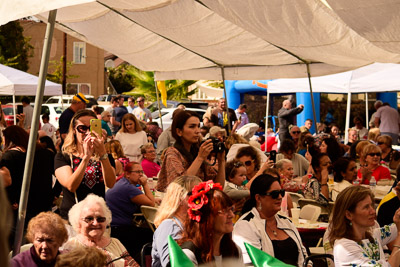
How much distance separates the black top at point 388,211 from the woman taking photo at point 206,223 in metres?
2.29

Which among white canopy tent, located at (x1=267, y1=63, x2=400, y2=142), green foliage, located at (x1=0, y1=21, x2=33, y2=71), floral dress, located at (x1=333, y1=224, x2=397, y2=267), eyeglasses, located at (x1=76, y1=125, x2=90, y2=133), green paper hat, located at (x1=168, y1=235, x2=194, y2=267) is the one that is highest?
green foliage, located at (x1=0, y1=21, x2=33, y2=71)

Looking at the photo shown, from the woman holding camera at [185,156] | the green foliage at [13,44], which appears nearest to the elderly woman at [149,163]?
the woman holding camera at [185,156]

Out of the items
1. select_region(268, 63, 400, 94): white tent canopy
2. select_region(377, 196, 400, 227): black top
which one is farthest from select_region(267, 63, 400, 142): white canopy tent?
select_region(377, 196, 400, 227): black top

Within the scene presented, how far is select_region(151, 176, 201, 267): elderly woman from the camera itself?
403cm

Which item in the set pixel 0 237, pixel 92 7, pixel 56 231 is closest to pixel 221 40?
pixel 92 7

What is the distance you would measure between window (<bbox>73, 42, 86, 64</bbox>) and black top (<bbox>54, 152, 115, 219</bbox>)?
50040mm

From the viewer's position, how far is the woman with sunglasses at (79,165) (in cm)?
469

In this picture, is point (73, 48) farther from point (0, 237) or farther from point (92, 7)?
point (0, 237)

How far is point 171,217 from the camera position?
423cm

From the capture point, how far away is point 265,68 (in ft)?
37.1

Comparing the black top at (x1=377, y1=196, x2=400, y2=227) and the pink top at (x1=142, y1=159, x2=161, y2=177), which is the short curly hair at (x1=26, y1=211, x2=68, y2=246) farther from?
the pink top at (x1=142, y1=159, x2=161, y2=177)

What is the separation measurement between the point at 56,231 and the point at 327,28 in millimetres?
4096

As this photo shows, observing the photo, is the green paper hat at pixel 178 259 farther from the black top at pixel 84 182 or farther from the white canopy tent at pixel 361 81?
the white canopy tent at pixel 361 81

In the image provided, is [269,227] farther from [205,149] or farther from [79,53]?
[79,53]
